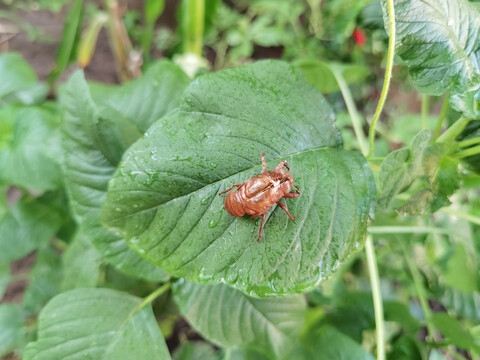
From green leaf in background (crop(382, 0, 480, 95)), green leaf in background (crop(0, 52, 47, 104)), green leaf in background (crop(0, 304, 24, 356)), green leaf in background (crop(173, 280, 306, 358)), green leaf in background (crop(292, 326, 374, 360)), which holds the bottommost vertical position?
green leaf in background (crop(0, 304, 24, 356))

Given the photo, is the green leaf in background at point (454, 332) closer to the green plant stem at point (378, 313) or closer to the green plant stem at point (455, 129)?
the green plant stem at point (378, 313)

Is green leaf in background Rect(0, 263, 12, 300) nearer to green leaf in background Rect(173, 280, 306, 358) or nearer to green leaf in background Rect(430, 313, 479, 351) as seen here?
green leaf in background Rect(173, 280, 306, 358)

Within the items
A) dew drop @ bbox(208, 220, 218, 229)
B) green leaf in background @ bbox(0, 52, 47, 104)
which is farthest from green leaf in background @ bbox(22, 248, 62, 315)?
dew drop @ bbox(208, 220, 218, 229)

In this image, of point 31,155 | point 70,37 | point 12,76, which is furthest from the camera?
point 70,37

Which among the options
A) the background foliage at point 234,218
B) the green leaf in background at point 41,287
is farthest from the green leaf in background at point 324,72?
the green leaf in background at point 41,287

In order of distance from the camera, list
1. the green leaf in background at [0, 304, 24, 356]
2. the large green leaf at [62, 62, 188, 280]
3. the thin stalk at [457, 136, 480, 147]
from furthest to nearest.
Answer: the green leaf in background at [0, 304, 24, 356] → the large green leaf at [62, 62, 188, 280] → the thin stalk at [457, 136, 480, 147]

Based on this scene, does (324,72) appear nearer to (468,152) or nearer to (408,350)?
(468,152)

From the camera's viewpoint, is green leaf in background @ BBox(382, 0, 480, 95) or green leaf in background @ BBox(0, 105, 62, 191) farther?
green leaf in background @ BBox(0, 105, 62, 191)

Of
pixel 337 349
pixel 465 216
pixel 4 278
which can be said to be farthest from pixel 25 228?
pixel 465 216
